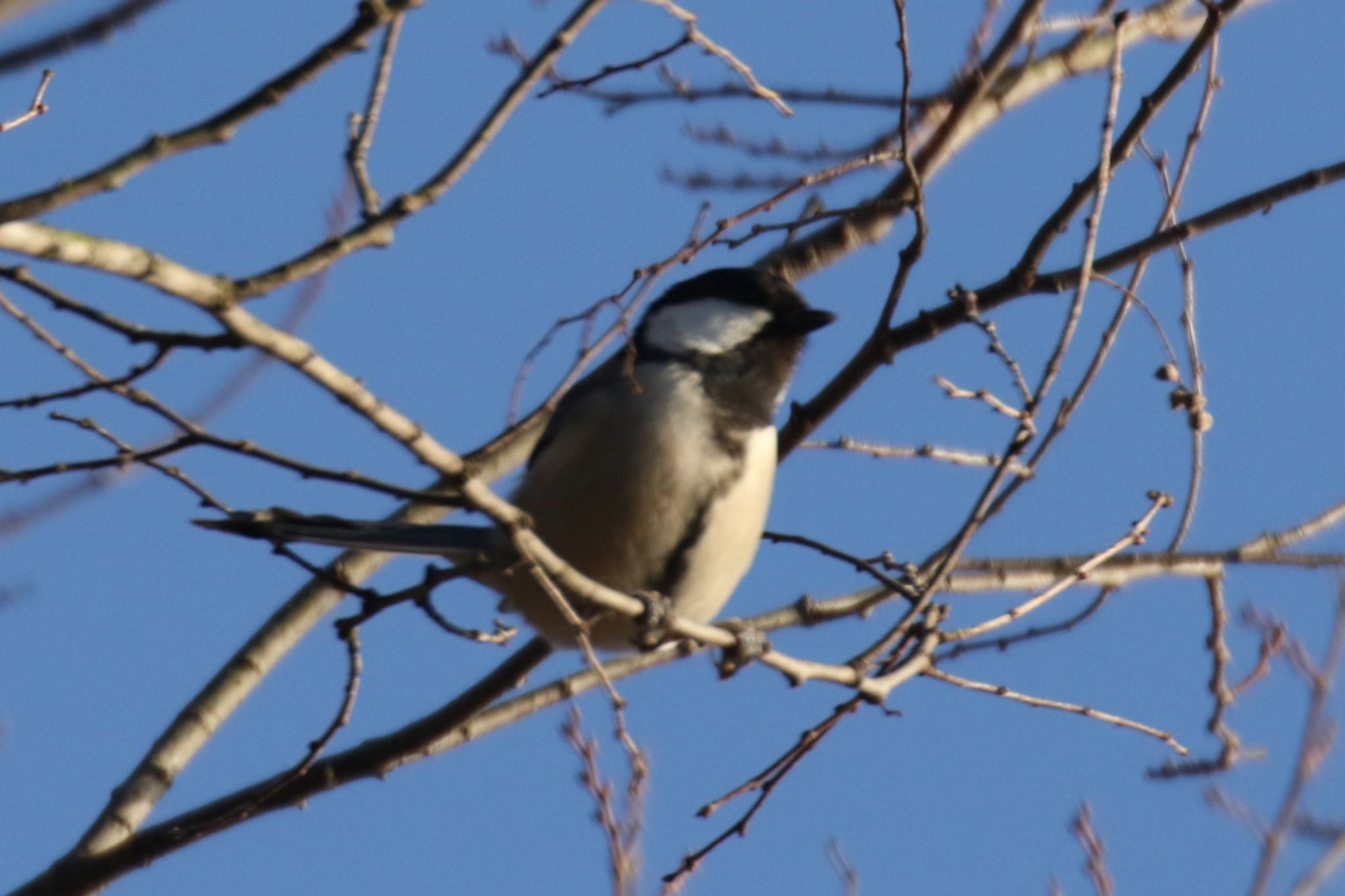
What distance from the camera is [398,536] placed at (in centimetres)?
319

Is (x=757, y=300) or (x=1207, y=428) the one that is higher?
(x=757, y=300)

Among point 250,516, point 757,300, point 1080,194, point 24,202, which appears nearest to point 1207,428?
point 1080,194

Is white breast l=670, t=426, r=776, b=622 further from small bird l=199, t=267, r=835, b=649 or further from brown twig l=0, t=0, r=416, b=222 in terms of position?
brown twig l=0, t=0, r=416, b=222

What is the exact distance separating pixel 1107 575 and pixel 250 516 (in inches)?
83.9

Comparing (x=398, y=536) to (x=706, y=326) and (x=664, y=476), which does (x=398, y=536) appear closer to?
(x=664, y=476)

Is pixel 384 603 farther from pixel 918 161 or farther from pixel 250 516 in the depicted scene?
pixel 918 161

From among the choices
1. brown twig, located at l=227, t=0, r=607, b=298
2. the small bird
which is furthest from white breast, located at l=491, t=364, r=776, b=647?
brown twig, located at l=227, t=0, r=607, b=298

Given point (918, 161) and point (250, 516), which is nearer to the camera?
point (250, 516)

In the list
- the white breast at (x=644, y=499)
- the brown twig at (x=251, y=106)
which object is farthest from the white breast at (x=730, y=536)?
the brown twig at (x=251, y=106)

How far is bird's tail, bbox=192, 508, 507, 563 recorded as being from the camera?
9.75ft

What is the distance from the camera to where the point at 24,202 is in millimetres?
2039

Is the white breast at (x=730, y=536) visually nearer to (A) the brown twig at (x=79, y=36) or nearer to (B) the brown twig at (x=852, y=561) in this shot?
(B) the brown twig at (x=852, y=561)

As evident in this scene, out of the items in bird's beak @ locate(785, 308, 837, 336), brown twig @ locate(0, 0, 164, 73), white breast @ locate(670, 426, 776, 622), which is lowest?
brown twig @ locate(0, 0, 164, 73)

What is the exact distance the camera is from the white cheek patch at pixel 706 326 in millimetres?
3805
